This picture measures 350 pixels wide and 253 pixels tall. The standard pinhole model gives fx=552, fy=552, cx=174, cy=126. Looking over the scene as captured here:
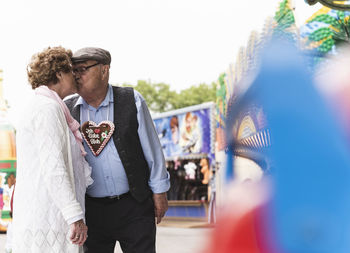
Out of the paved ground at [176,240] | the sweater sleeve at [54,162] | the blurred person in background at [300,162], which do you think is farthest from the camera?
the paved ground at [176,240]

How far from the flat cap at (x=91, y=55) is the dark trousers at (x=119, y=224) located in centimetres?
78

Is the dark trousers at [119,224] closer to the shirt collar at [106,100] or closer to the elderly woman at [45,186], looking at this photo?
the elderly woman at [45,186]

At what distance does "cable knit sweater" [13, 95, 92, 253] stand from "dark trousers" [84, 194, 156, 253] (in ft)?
1.55

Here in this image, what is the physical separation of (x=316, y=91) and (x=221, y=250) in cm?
93

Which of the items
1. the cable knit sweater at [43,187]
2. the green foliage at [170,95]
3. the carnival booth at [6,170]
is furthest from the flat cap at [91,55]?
the green foliage at [170,95]

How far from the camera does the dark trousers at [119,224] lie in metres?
3.06

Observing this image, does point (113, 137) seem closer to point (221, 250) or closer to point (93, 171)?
point (93, 171)

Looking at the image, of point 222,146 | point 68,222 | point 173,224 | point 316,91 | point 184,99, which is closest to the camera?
point 316,91

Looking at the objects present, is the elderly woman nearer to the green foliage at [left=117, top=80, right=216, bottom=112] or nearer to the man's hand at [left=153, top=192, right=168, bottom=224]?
the man's hand at [left=153, top=192, right=168, bottom=224]

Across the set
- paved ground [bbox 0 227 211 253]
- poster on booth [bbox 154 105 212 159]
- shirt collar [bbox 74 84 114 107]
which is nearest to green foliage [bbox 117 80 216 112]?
poster on booth [bbox 154 105 212 159]

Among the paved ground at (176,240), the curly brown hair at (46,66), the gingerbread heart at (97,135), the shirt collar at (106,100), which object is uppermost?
the curly brown hair at (46,66)

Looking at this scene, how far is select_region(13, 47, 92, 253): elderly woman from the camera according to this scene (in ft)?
8.25

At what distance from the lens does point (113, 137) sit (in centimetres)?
306

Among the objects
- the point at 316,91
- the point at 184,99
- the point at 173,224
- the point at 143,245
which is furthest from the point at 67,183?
the point at 184,99
